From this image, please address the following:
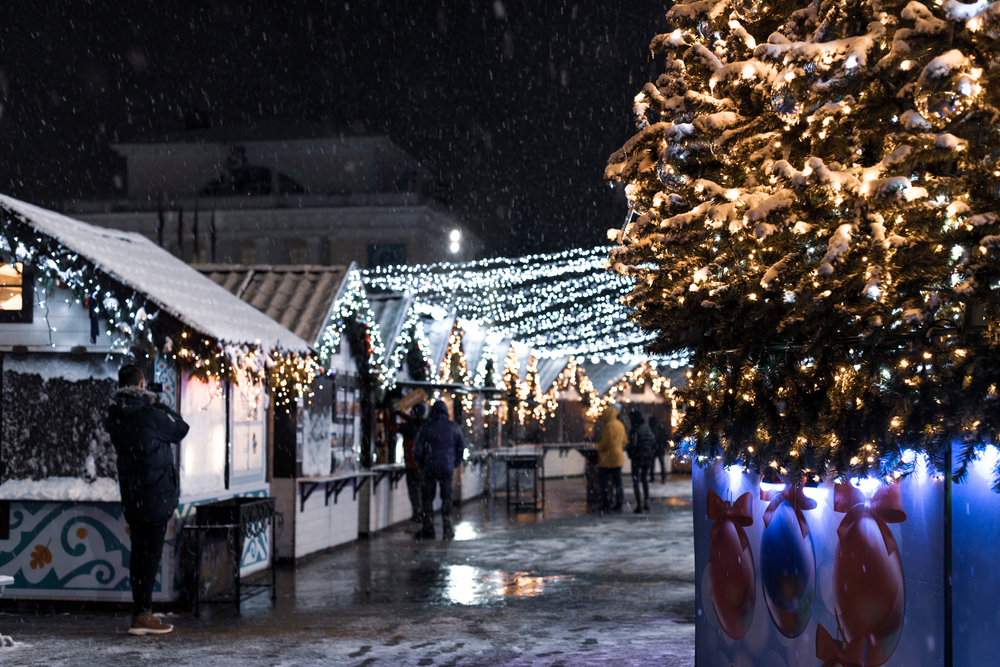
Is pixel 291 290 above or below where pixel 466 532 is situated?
above

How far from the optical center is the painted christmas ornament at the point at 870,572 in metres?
4.12

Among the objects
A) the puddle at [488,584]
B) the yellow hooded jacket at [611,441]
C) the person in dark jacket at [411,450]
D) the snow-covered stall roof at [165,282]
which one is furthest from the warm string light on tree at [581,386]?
the snow-covered stall roof at [165,282]

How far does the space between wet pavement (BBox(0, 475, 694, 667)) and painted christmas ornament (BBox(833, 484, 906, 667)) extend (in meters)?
2.86

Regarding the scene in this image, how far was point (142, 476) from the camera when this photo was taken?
26.6 ft

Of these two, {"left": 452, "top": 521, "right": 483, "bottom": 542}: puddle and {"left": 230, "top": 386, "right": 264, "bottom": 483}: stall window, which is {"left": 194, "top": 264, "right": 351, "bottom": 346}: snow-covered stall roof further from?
{"left": 452, "top": 521, "right": 483, "bottom": 542}: puddle

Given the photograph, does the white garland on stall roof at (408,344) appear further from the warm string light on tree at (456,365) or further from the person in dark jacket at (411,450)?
the warm string light on tree at (456,365)

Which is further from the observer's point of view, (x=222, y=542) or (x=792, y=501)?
(x=222, y=542)

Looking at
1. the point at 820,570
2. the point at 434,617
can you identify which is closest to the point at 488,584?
the point at 434,617

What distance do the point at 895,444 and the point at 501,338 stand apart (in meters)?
19.8

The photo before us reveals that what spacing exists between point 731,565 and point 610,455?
13693 millimetres

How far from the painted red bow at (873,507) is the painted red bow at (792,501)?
7.1 inches

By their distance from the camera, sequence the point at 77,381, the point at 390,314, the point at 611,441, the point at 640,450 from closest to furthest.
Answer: the point at 77,381 → the point at 390,314 → the point at 611,441 → the point at 640,450

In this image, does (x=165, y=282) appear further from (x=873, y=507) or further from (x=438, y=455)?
(x=873, y=507)

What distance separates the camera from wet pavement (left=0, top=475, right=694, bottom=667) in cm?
723
